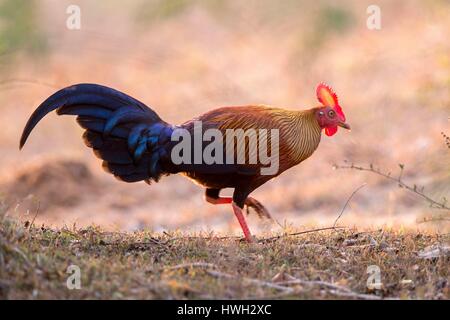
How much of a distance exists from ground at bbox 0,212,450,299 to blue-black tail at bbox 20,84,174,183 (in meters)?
0.60

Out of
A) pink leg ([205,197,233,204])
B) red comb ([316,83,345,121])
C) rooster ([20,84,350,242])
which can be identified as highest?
red comb ([316,83,345,121])

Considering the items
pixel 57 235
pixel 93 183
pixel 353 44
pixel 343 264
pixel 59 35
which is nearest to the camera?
pixel 343 264

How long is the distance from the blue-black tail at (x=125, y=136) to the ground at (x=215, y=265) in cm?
60

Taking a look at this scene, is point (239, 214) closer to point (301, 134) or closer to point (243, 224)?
point (243, 224)

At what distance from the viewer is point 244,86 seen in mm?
17328

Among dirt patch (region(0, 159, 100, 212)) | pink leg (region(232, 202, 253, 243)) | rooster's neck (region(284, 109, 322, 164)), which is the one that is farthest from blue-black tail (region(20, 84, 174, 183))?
dirt patch (region(0, 159, 100, 212))

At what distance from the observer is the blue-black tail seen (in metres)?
6.68

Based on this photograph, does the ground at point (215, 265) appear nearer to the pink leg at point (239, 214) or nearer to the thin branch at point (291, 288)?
the thin branch at point (291, 288)

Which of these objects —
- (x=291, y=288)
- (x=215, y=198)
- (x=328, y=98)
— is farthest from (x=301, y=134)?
(x=291, y=288)

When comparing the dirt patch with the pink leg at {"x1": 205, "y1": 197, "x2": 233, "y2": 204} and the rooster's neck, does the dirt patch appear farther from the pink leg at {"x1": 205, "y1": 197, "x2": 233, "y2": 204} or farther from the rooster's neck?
the rooster's neck
